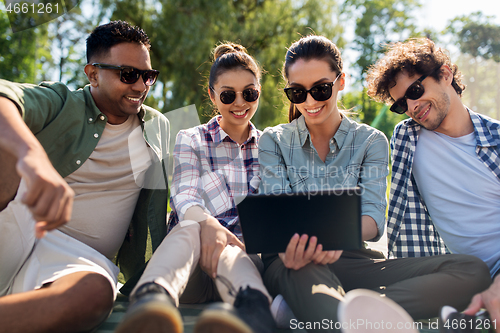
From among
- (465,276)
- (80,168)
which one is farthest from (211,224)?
(465,276)

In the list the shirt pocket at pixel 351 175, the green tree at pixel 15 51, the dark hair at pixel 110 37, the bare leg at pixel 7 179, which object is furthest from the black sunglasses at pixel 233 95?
the green tree at pixel 15 51

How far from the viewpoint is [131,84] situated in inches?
102

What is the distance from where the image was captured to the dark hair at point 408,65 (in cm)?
253

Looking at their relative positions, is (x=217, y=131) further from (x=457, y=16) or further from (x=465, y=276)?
(x=457, y=16)

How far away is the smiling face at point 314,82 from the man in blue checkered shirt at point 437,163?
486mm

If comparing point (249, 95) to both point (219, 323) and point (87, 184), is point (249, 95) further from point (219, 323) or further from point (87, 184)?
point (219, 323)

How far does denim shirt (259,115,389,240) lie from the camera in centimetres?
229

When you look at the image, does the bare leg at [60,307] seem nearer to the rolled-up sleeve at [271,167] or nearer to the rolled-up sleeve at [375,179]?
the rolled-up sleeve at [271,167]

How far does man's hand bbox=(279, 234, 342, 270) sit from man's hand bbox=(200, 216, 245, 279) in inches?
13.0

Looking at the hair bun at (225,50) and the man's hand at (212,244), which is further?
the hair bun at (225,50)

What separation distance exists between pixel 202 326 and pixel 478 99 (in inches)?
1179

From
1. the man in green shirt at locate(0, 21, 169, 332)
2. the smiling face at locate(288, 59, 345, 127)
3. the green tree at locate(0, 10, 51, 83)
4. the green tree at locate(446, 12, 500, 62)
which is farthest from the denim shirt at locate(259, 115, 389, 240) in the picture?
the green tree at locate(446, 12, 500, 62)

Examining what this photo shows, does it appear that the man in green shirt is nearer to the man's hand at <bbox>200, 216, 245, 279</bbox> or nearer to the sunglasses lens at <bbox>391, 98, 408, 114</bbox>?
the man's hand at <bbox>200, 216, 245, 279</bbox>

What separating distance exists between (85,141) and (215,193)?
903 millimetres
